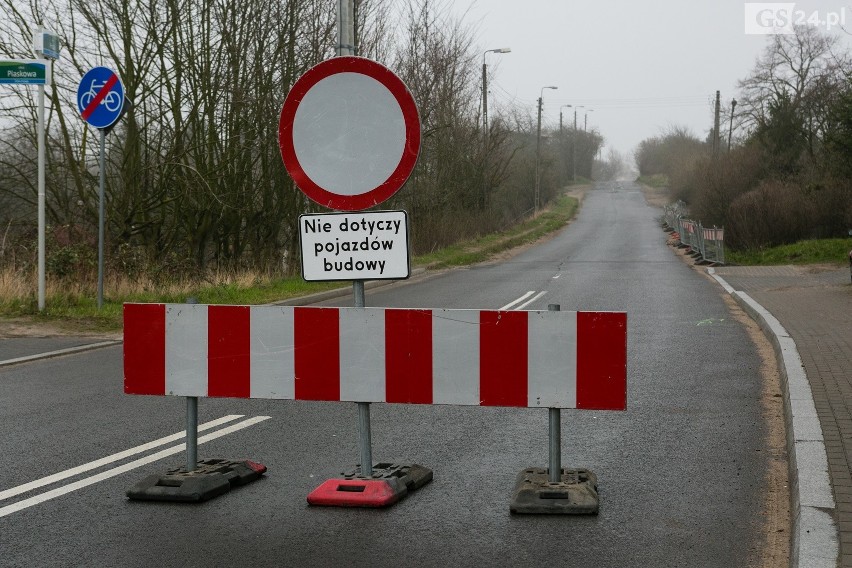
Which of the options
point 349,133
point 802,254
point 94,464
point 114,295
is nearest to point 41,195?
point 114,295

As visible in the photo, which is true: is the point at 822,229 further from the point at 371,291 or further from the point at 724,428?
the point at 724,428

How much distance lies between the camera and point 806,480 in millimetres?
5297

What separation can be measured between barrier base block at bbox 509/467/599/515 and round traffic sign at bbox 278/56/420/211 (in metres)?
1.74

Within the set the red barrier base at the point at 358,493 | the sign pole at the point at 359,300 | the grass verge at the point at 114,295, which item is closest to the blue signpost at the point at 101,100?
the grass verge at the point at 114,295

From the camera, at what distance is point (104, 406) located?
26.8 ft

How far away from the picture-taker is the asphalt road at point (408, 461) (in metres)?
4.61

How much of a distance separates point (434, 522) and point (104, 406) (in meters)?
4.11

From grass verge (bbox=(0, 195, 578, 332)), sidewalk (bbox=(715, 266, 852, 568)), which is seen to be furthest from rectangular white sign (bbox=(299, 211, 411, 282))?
grass verge (bbox=(0, 195, 578, 332))

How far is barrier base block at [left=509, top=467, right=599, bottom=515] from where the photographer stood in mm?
5148

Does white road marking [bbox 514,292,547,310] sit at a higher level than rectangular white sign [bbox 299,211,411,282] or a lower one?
lower

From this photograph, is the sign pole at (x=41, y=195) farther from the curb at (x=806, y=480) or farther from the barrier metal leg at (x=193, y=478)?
the curb at (x=806, y=480)

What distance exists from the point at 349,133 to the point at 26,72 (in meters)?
9.88

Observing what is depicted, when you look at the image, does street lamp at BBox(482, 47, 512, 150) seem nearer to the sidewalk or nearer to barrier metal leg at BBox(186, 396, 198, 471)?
the sidewalk

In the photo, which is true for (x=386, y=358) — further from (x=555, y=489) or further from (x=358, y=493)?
(x=555, y=489)
